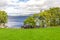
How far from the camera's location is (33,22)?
1781 inches

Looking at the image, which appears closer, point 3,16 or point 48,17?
point 48,17

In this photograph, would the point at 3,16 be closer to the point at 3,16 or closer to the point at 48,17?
the point at 3,16

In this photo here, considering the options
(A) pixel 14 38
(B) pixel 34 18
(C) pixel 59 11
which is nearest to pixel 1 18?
(B) pixel 34 18

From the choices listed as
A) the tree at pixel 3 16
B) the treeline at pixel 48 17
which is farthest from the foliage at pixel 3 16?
the treeline at pixel 48 17

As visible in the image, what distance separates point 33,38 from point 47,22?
3047cm

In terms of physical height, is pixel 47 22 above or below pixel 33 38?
below

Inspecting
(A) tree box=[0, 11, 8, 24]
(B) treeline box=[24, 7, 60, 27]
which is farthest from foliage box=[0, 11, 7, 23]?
(B) treeline box=[24, 7, 60, 27]

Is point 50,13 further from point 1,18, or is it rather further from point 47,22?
point 1,18

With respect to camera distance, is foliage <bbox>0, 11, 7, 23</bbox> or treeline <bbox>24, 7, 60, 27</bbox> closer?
treeline <bbox>24, 7, 60, 27</bbox>

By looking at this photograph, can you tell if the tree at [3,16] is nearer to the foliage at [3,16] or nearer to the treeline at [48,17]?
the foliage at [3,16]

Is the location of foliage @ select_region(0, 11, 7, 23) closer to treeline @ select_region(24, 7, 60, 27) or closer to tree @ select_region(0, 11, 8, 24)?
tree @ select_region(0, 11, 8, 24)

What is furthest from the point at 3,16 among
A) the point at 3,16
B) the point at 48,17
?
the point at 48,17

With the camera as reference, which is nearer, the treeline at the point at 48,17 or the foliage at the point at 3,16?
the treeline at the point at 48,17

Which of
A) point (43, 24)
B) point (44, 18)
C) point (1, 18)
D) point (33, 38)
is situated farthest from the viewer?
point (1, 18)
